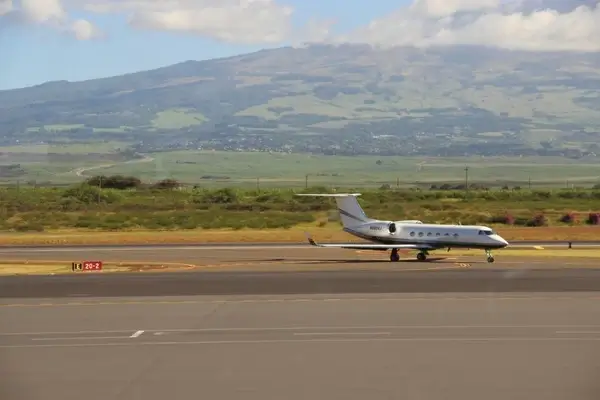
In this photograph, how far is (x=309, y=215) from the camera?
110000 mm

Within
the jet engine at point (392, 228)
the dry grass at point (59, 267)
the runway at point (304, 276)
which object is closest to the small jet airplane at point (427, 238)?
the jet engine at point (392, 228)

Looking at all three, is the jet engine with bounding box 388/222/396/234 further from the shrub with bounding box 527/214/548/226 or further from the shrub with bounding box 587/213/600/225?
the shrub with bounding box 587/213/600/225

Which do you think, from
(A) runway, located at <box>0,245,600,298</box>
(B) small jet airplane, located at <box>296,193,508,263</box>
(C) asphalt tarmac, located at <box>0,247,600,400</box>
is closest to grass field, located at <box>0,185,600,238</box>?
(A) runway, located at <box>0,245,600,298</box>

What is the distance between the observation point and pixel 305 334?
109 feet

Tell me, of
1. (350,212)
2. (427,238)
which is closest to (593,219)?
(350,212)

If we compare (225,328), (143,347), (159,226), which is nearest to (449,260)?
(225,328)

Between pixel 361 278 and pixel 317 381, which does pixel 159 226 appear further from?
pixel 317 381

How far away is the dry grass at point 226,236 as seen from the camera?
8644 centimetres

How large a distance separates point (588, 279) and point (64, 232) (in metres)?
61.9

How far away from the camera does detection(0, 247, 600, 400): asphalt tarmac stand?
2509 cm

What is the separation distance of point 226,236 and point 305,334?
5893cm

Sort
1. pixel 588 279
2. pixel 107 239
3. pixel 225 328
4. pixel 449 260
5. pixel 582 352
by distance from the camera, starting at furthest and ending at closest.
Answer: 1. pixel 107 239
2. pixel 449 260
3. pixel 588 279
4. pixel 225 328
5. pixel 582 352

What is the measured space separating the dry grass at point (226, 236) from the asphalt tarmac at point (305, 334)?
29.4 meters

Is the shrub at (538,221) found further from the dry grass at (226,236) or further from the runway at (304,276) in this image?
the runway at (304,276)
